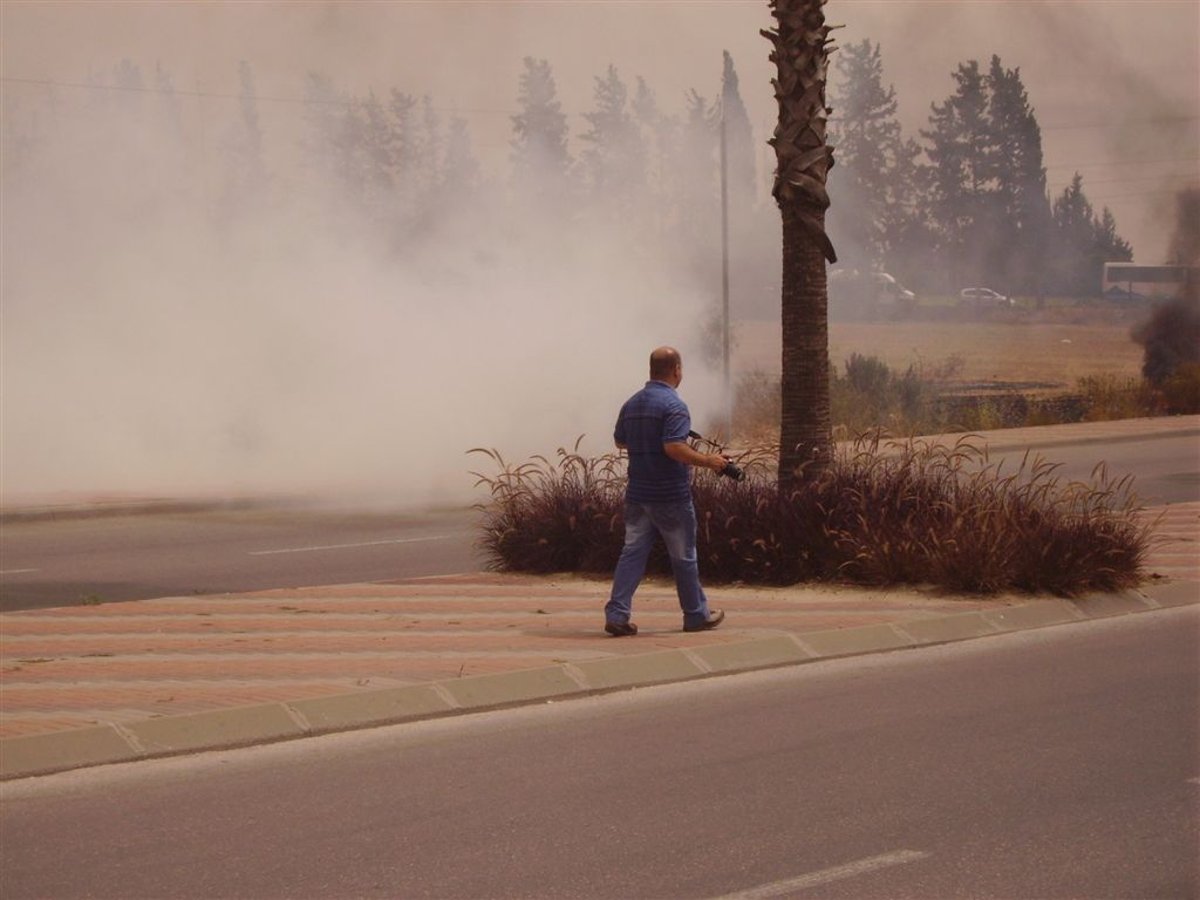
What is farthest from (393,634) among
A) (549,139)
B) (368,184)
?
(549,139)

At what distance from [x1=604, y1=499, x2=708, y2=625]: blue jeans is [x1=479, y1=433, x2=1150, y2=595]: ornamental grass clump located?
174 centimetres

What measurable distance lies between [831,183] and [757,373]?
39503 mm

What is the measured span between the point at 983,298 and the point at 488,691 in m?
71.6

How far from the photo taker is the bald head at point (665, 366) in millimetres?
9977

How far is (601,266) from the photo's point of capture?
99.7ft

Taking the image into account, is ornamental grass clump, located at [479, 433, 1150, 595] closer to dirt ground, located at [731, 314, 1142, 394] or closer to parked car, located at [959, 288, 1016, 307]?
dirt ground, located at [731, 314, 1142, 394]

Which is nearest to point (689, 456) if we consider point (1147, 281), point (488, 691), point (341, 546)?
point (488, 691)

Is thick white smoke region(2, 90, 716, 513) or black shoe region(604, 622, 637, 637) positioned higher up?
thick white smoke region(2, 90, 716, 513)

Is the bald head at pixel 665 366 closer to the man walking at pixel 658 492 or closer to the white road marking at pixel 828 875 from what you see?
the man walking at pixel 658 492

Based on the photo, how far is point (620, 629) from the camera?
9.95 meters

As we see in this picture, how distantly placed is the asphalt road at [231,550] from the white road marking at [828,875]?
7.72 meters

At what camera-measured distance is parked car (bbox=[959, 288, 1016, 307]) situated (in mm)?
Result: 76500

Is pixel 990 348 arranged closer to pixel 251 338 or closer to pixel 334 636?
pixel 251 338

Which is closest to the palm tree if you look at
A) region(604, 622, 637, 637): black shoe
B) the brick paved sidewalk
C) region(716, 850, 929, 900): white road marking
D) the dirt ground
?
the brick paved sidewalk
